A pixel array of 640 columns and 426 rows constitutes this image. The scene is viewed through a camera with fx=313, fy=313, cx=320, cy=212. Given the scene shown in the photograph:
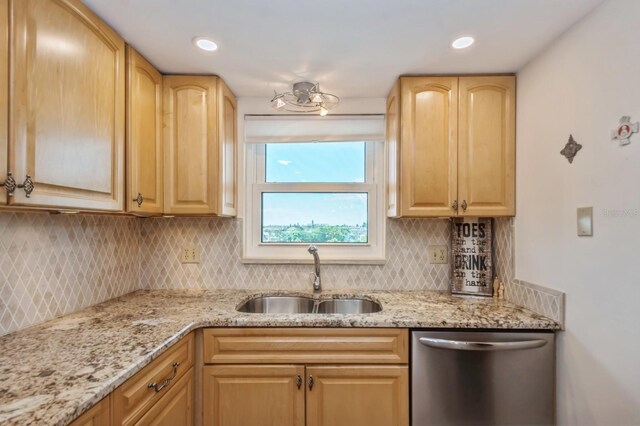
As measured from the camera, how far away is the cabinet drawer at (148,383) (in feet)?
3.21

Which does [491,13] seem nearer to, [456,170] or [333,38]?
[333,38]

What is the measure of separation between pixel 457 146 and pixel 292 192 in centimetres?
112

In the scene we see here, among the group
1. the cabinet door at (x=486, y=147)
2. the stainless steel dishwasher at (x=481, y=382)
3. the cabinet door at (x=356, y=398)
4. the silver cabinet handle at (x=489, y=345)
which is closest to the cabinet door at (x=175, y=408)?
the cabinet door at (x=356, y=398)

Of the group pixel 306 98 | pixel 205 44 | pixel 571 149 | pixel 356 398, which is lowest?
pixel 356 398

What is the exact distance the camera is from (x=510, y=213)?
180cm

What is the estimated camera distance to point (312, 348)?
151 centimetres

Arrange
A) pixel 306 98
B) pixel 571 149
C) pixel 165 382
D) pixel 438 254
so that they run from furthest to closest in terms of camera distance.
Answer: pixel 438 254 → pixel 306 98 → pixel 571 149 → pixel 165 382

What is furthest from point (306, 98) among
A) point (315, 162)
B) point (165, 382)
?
point (165, 382)

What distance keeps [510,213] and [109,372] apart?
198 centimetres

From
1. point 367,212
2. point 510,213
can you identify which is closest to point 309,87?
point 367,212

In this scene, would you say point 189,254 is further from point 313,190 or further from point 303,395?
point 303,395

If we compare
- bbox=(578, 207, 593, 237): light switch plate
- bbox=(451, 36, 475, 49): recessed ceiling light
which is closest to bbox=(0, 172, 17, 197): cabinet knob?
bbox=(451, 36, 475, 49): recessed ceiling light

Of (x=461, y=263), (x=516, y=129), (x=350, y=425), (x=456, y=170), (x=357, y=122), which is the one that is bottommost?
(x=350, y=425)

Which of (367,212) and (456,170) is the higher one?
(456,170)
